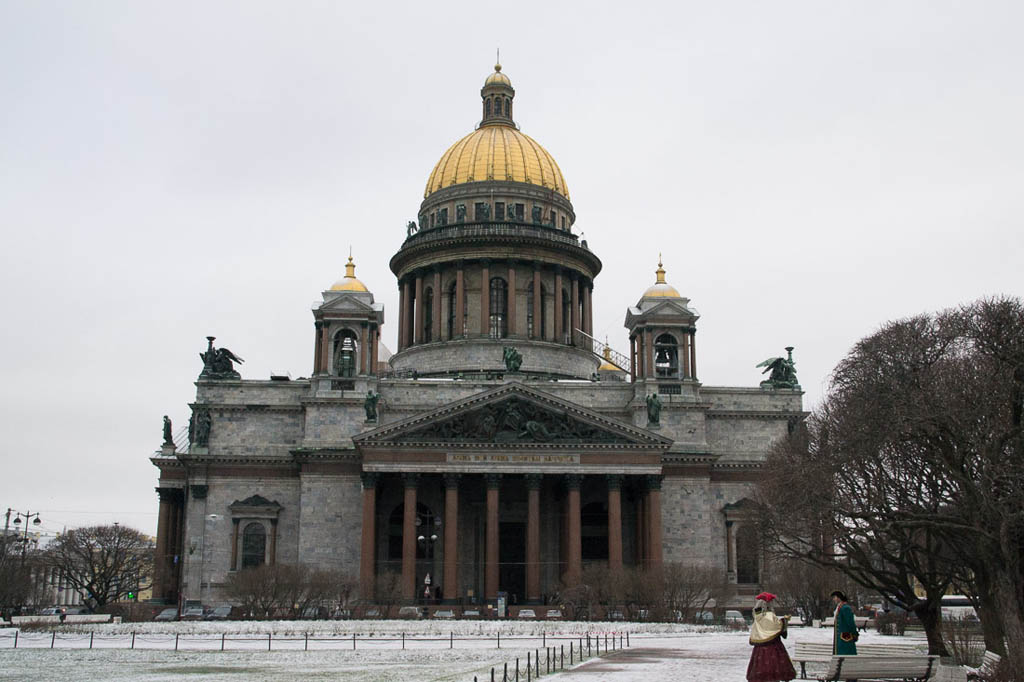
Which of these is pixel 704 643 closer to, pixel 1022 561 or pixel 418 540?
pixel 1022 561

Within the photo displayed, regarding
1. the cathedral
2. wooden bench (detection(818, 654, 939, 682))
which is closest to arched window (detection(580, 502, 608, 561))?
the cathedral

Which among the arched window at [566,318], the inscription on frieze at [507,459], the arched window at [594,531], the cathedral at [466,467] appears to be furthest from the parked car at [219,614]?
the arched window at [566,318]

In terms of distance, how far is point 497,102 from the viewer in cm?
9575

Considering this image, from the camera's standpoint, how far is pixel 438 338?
85.6 meters

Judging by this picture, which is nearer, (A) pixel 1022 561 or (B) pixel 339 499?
(A) pixel 1022 561

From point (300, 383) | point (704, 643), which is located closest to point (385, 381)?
point (300, 383)

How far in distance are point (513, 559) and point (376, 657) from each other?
3767 cm

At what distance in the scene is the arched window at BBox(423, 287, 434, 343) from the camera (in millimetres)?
87250

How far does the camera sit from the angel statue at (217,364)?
76.3 meters

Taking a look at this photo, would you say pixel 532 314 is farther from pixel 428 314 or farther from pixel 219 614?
pixel 219 614

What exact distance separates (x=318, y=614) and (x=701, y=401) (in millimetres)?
28793

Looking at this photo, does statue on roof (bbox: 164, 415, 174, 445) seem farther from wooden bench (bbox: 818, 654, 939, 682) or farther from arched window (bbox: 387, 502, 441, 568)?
wooden bench (bbox: 818, 654, 939, 682)

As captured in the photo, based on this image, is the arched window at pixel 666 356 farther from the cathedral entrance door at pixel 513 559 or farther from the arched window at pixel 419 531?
the arched window at pixel 419 531

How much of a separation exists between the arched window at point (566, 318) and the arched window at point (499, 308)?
4661 millimetres
